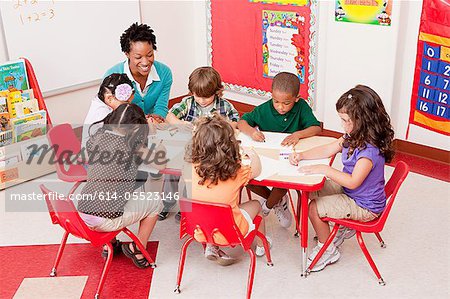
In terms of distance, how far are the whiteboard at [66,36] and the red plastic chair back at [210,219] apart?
2143 millimetres

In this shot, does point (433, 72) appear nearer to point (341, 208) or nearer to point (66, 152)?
point (341, 208)

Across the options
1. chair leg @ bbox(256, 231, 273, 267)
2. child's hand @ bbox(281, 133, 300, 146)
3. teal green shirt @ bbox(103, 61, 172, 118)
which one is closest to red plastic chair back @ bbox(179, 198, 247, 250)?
chair leg @ bbox(256, 231, 273, 267)

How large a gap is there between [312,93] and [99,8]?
177 centimetres

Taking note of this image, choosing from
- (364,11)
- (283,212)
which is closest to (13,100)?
(283,212)

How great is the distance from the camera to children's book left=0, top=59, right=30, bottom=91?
3.56m

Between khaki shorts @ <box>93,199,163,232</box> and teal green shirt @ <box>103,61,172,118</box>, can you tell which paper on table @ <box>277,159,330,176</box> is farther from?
teal green shirt @ <box>103,61,172,118</box>

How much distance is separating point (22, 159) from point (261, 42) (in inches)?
82.0

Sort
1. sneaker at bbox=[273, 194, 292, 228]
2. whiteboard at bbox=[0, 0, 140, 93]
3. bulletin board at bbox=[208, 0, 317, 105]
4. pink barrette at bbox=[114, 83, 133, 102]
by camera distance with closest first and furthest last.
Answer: pink barrette at bbox=[114, 83, 133, 102], sneaker at bbox=[273, 194, 292, 228], whiteboard at bbox=[0, 0, 140, 93], bulletin board at bbox=[208, 0, 317, 105]

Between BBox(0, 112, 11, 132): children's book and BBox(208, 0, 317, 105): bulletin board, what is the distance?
2.02 m

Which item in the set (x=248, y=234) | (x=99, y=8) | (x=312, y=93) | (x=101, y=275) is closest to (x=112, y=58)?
(x=99, y=8)

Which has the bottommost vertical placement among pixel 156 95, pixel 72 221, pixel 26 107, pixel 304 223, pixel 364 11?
pixel 304 223

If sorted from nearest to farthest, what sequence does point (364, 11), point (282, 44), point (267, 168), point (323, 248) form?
point (267, 168) < point (323, 248) < point (364, 11) < point (282, 44)

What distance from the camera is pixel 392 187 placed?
2.65m

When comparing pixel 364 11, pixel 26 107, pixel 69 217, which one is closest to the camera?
pixel 69 217
